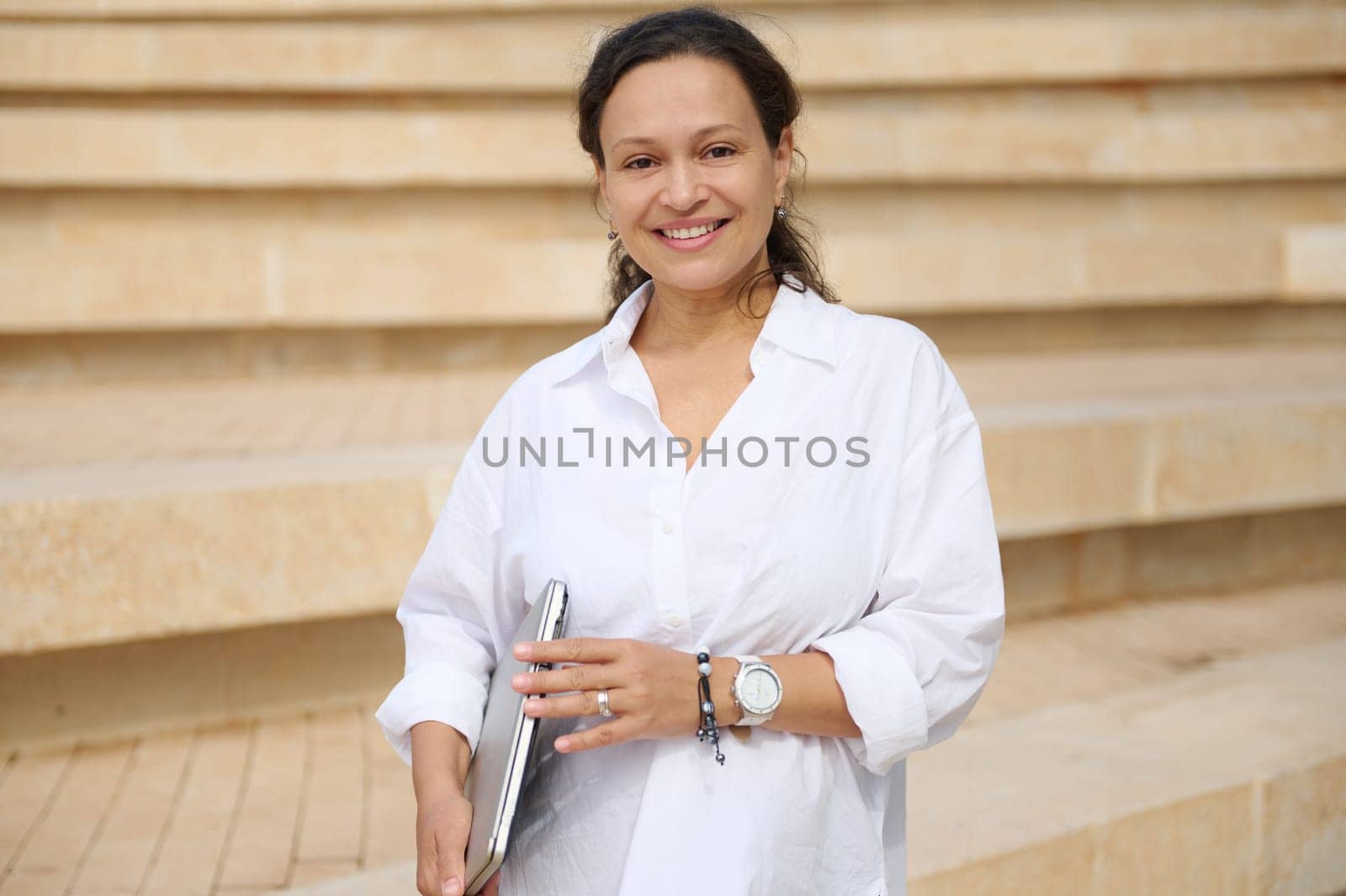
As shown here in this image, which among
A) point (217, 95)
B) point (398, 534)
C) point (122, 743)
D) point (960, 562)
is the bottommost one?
point (122, 743)

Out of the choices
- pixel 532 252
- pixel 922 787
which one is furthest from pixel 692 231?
pixel 532 252

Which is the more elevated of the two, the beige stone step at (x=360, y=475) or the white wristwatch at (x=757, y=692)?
the white wristwatch at (x=757, y=692)

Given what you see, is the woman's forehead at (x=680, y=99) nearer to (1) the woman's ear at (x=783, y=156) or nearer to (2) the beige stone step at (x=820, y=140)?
(1) the woman's ear at (x=783, y=156)

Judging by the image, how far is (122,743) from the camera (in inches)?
146

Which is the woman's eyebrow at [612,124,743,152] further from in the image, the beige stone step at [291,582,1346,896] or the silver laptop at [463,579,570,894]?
the beige stone step at [291,582,1346,896]

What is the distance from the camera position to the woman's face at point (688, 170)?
1637 mm

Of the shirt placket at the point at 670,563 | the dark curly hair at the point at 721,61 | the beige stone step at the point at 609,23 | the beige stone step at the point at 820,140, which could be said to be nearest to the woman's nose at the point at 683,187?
the dark curly hair at the point at 721,61

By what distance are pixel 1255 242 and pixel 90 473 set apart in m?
5.25

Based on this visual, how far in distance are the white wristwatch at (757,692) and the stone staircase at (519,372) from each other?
1173 mm

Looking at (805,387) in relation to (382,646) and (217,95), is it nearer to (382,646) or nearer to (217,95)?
(382,646)

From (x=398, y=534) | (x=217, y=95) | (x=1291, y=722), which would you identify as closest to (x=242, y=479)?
(x=398, y=534)

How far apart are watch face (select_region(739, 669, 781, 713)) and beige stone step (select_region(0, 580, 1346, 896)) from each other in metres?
1.16

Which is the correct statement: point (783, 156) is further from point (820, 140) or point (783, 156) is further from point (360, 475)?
point (820, 140)

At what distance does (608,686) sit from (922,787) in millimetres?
1646
